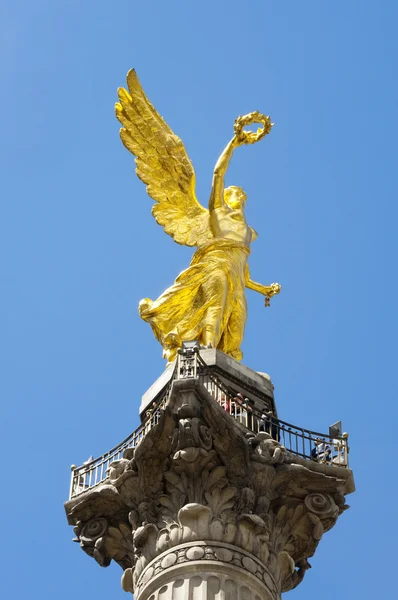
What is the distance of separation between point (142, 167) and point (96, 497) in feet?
28.7

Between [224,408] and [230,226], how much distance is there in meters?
5.73

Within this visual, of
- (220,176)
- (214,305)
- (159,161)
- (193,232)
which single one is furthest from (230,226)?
(159,161)

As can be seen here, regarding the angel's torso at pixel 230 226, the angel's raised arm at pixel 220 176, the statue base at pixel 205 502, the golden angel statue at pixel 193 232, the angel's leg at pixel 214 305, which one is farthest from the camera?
the angel's raised arm at pixel 220 176

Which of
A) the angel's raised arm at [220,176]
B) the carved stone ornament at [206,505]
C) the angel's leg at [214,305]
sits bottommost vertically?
the carved stone ornament at [206,505]

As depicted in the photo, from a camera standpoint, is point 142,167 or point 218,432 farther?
point 142,167

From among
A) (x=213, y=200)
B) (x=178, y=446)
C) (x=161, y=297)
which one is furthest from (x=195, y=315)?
(x=178, y=446)

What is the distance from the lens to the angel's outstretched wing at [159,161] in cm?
3019

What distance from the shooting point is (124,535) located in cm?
2400

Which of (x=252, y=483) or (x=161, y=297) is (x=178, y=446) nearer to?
(x=252, y=483)

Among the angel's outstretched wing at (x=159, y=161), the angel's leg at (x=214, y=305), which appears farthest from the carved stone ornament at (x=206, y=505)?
the angel's outstretched wing at (x=159, y=161)

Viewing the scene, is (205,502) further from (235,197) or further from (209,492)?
(235,197)

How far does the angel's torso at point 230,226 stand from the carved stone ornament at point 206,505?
6151 mm

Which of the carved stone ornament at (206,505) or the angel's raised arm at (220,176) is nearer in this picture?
the carved stone ornament at (206,505)

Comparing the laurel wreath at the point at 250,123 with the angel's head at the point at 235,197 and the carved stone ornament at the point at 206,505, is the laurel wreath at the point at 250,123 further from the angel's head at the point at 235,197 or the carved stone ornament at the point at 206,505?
the carved stone ornament at the point at 206,505
